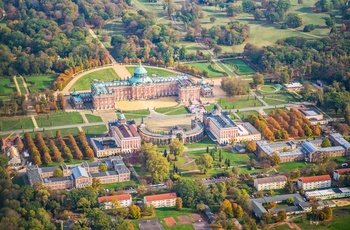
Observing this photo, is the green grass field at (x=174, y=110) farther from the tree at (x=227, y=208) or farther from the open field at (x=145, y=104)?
the tree at (x=227, y=208)

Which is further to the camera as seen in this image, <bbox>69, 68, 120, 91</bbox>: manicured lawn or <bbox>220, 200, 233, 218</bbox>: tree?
<bbox>69, 68, 120, 91</bbox>: manicured lawn

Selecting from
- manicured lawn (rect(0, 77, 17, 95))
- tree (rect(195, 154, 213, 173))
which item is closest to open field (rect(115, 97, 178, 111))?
manicured lawn (rect(0, 77, 17, 95))

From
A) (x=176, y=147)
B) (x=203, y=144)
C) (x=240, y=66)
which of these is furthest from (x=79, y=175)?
(x=240, y=66)

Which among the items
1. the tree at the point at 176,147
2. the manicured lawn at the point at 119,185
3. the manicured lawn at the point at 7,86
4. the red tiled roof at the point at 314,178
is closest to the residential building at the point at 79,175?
the manicured lawn at the point at 119,185

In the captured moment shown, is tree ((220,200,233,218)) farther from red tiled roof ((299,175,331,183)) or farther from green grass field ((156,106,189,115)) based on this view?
green grass field ((156,106,189,115))

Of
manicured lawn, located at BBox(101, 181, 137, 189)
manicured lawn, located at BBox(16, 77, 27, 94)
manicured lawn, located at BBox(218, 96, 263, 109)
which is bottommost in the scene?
manicured lawn, located at BBox(101, 181, 137, 189)

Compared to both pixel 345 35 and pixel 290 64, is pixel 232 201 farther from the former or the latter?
pixel 345 35
